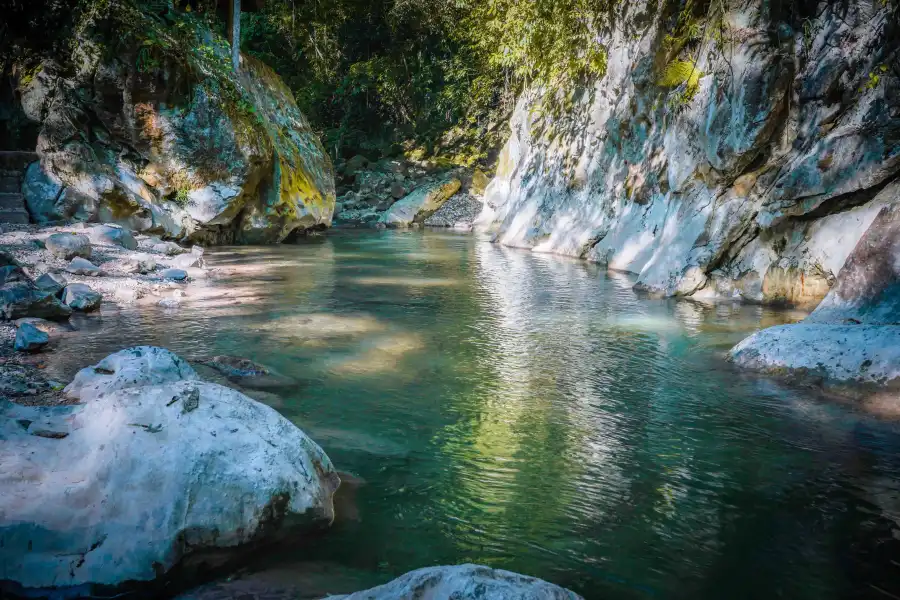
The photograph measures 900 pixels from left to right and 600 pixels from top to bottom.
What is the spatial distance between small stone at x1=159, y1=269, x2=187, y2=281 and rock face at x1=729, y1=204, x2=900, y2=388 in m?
8.87

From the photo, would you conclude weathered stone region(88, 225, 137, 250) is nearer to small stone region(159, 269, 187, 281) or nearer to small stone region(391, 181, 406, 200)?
small stone region(159, 269, 187, 281)

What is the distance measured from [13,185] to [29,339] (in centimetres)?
990

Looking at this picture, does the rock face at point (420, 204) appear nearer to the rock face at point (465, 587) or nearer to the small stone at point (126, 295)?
the small stone at point (126, 295)

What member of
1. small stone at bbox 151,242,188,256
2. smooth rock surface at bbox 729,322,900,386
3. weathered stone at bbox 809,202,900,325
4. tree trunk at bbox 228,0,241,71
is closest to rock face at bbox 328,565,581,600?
smooth rock surface at bbox 729,322,900,386

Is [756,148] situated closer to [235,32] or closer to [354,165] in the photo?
[235,32]

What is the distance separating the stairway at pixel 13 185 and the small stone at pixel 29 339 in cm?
766

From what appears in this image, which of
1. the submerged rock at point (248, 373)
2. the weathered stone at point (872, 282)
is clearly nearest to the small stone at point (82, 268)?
the submerged rock at point (248, 373)

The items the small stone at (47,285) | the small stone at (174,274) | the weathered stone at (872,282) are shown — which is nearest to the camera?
the weathered stone at (872,282)

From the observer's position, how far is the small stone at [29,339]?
6.32 meters

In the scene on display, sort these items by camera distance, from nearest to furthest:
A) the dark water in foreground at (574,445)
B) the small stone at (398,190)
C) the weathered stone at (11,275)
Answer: the dark water in foreground at (574,445) → the weathered stone at (11,275) → the small stone at (398,190)

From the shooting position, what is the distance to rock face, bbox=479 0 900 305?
8.86 m

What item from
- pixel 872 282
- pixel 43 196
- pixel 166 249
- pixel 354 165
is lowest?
pixel 166 249

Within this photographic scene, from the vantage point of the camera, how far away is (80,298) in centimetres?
838

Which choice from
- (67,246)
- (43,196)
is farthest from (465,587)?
(43,196)
